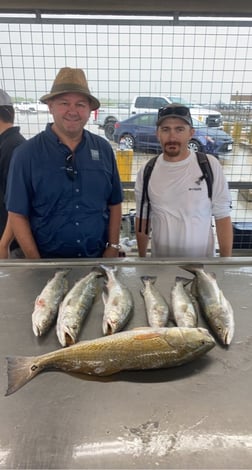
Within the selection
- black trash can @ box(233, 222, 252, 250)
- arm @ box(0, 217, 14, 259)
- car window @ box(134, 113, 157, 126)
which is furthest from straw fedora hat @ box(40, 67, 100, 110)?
black trash can @ box(233, 222, 252, 250)

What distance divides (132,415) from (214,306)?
51 centimetres

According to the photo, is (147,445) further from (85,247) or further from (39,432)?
(85,247)

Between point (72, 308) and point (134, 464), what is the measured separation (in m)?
Result: 0.55

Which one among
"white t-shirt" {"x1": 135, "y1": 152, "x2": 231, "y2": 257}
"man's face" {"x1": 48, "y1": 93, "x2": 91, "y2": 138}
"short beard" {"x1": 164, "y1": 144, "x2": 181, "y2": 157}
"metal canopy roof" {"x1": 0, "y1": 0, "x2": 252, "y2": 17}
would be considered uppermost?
"metal canopy roof" {"x1": 0, "y1": 0, "x2": 252, "y2": 17}

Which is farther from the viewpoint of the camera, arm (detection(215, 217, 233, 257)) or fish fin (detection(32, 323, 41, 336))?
arm (detection(215, 217, 233, 257))

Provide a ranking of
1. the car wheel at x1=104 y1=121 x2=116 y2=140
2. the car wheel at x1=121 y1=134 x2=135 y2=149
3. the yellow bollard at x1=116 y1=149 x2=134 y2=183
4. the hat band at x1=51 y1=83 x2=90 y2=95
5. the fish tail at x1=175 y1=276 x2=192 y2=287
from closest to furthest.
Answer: the fish tail at x1=175 y1=276 x2=192 y2=287
the hat band at x1=51 y1=83 x2=90 y2=95
the yellow bollard at x1=116 y1=149 x2=134 y2=183
the car wheel at x1=104 y1=121 x2=116 y2=140
the car wheel at x1=121 y1=134 x2=135 y2=149

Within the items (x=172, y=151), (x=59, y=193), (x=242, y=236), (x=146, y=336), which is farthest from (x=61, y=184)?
(x=242, y=236)

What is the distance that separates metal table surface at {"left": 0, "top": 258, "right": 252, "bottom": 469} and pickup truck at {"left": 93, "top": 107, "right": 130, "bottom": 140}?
2651 millimetres

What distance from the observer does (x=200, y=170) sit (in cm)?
187

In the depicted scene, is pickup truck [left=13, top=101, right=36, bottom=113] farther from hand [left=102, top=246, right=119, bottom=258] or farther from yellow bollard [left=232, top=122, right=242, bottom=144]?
yellow bollard [left=232, top=122, right=242, bottom=144]

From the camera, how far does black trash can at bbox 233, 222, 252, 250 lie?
333 centimetres

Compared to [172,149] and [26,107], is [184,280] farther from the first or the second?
[26,107]

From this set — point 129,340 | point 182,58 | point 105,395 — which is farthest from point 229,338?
point 182,58

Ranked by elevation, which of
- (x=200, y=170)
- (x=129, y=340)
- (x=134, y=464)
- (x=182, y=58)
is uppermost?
(x=182, y=58)
